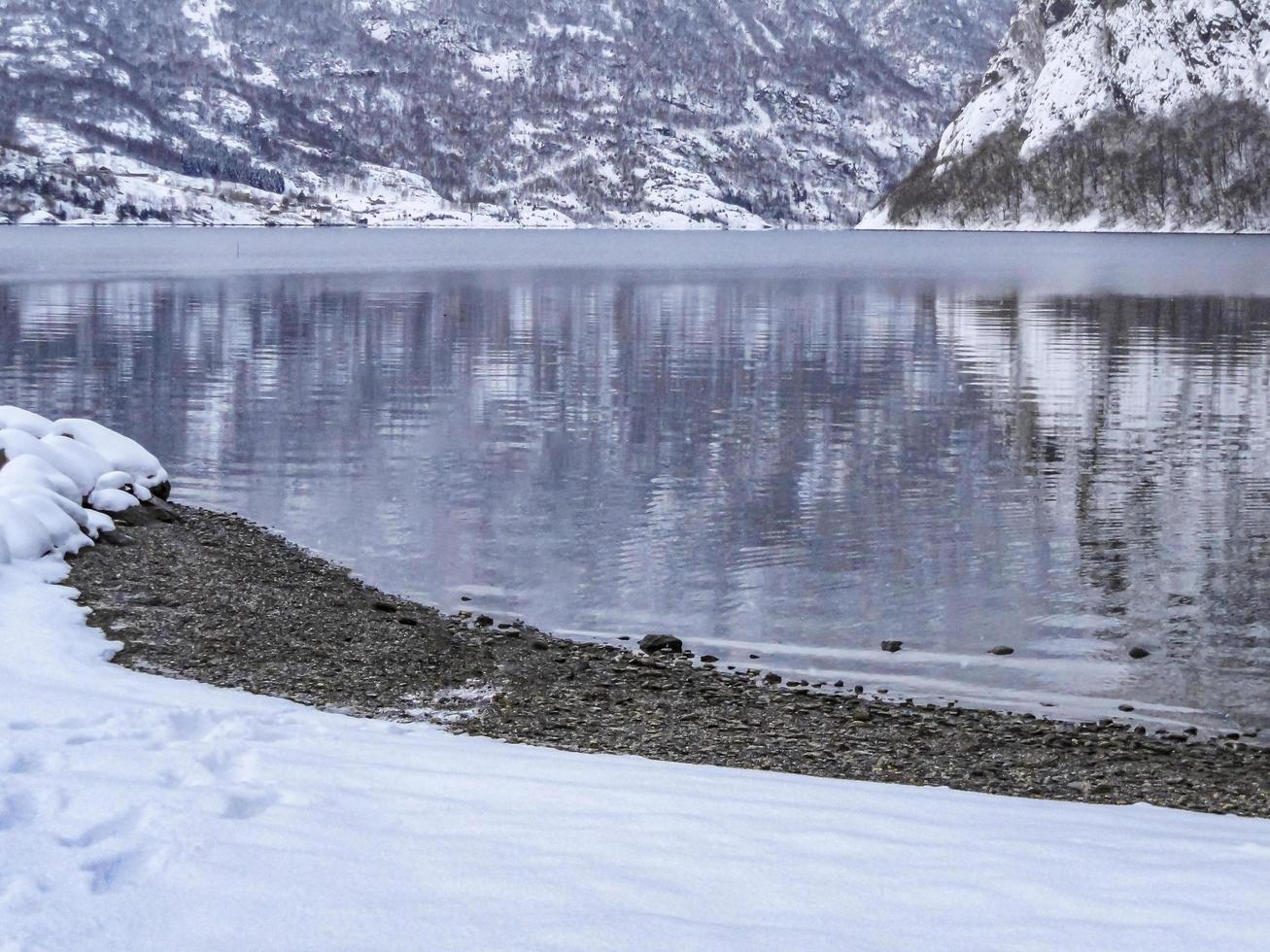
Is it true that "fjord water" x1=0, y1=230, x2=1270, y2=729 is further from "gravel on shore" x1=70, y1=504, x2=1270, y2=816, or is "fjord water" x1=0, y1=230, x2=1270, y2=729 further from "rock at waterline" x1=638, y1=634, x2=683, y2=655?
"gravel on shore" x1=70, y1=504, x2=1270, y2=816

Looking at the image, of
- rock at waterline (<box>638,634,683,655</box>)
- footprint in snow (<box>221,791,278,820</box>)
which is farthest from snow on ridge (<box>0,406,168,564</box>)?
footprint in snow (<box>221,791,278,820</box>)

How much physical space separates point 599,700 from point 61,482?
36.6 ft

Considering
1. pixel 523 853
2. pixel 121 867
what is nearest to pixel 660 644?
Answer: pixel 523 853

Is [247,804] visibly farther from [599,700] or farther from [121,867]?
[599,700]

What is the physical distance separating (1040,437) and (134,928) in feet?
108

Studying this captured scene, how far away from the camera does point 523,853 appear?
876 centimetres

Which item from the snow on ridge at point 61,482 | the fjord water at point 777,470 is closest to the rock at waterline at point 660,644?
the fjord water at point 777,470

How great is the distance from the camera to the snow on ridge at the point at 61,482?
1970 cm

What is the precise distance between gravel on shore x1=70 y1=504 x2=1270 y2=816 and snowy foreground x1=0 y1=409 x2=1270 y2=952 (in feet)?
7.15

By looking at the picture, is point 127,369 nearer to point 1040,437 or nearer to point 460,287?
point 1040,437

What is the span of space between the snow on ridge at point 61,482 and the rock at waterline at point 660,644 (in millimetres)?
8249

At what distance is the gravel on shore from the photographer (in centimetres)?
1379

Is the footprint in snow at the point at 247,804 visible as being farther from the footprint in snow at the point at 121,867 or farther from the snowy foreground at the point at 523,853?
the footprint in snow at the point at 121,867

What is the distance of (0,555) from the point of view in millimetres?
18188
